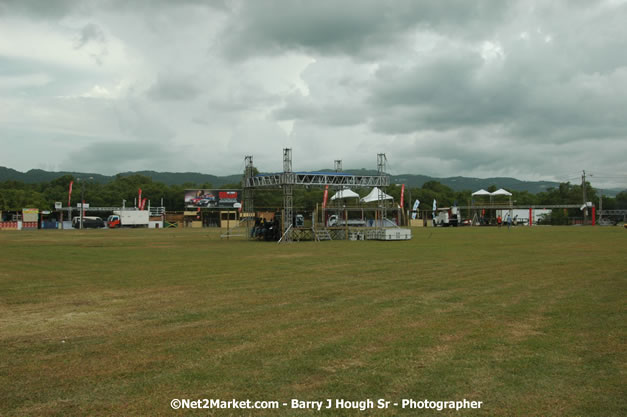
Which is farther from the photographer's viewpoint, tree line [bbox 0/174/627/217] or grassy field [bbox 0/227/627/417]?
tree line [bbox 0/174/627/217]

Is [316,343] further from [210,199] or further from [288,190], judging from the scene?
[210,199]

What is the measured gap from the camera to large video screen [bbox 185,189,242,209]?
314 feet

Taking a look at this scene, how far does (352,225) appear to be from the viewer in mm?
42062

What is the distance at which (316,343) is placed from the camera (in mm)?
6828

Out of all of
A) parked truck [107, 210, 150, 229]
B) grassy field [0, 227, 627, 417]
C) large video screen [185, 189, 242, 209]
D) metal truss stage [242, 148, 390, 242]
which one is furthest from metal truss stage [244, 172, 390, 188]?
large video screen [185, 189, 242, 209]

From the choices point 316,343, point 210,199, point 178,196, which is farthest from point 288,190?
point 178,196

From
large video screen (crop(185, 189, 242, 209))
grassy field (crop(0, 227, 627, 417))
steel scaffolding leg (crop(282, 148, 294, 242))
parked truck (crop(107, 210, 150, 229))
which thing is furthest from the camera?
large video screen (crop(185, 189, 242, 209))

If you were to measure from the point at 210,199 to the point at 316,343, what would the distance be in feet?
300

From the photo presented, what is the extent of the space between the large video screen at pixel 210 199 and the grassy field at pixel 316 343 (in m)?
82.5

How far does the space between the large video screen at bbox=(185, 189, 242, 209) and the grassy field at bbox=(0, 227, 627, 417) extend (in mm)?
82511

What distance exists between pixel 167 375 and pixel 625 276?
42.1ft

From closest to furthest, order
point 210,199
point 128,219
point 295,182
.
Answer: point 295,182
point 128,219
point 210,199

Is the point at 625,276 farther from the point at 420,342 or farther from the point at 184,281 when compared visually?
the point at 184,281

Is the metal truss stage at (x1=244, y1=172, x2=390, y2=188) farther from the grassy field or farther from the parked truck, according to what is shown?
the parked truck
